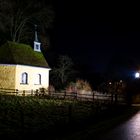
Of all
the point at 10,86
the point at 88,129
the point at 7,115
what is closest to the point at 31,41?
the point at 10,86

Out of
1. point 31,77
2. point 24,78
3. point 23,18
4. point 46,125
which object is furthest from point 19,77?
point 46,125

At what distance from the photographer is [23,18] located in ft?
163

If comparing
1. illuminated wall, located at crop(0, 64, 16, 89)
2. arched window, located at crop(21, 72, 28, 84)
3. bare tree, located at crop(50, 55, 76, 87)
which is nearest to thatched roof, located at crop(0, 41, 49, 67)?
illuminated wall, located at crop(0, 64, 16, 89)

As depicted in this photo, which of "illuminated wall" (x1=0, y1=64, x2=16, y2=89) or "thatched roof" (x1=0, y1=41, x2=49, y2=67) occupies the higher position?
"thatched roof" (x1=0, y1=41, x2=49, y2=67)

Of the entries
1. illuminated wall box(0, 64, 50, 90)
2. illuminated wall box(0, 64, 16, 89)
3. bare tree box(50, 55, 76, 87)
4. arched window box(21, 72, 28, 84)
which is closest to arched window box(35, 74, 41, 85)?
illuminated wall box(0, 64, 50, 90)

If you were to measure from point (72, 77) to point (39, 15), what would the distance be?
61.0ft

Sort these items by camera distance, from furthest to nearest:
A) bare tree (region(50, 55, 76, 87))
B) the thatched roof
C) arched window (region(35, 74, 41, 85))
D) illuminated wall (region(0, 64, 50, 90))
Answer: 1. bare tree (region(50, 55, 76, 87))
2. arched window (region(35, 74, 41, 85))
3. the thatched roof
4. illuminated wall (region(0, 64, 50, 90))

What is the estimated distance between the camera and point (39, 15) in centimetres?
5031

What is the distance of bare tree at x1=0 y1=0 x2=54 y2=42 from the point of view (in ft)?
160

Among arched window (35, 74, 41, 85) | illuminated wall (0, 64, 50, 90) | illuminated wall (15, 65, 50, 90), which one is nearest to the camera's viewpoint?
illuminated wall (0, 64, 50, 90)

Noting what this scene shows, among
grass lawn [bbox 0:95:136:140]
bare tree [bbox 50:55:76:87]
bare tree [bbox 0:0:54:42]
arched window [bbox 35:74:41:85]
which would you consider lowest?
grass lawn [bbox 0:95:136:140]

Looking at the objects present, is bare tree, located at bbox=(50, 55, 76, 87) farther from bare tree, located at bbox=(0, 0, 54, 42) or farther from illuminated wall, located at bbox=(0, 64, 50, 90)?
illuminated wall, located at bbox=(0, 64, 50, 90)

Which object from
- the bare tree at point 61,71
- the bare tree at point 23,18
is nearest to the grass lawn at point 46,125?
the bare tree at point 23,18

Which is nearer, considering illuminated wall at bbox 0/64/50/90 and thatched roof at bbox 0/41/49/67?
illuminated wall at bbox 0/64/50/90
